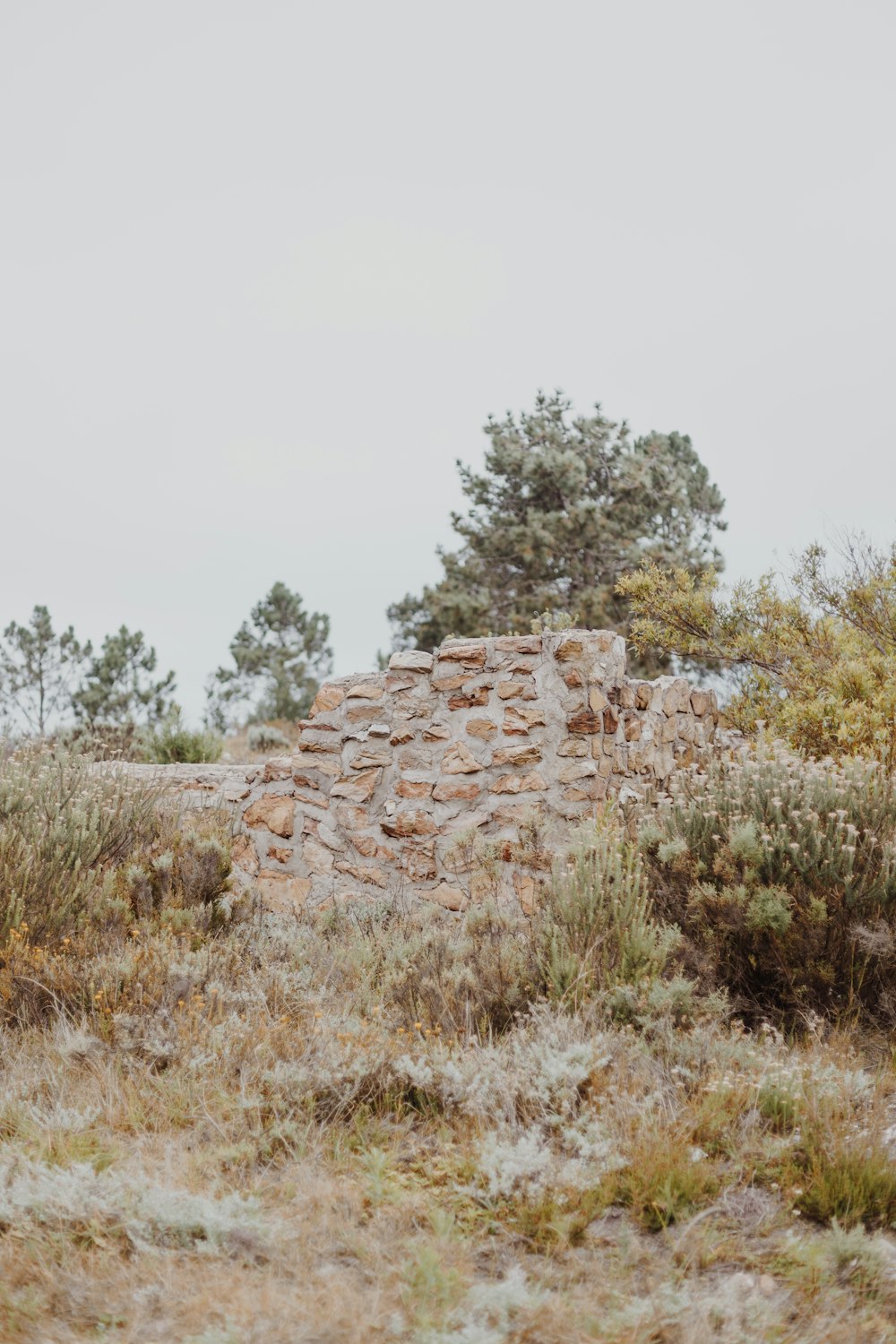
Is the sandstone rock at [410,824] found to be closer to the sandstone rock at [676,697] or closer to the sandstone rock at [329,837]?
the sandstone rock at [329,837]

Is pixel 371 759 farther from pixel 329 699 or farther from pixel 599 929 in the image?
pixel 599 929

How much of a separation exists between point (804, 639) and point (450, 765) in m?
4.06

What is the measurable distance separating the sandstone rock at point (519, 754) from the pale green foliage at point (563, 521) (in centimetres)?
1203

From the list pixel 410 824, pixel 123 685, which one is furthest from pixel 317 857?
pixel 123 685

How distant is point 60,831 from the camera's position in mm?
5949

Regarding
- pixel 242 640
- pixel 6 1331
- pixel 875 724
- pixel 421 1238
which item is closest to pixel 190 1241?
pixel 6 1331

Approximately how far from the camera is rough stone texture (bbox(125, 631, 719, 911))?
6.16 meters

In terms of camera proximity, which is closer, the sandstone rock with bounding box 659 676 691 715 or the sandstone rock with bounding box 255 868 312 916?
the sandstone rock with bounding box 255 868 312 916

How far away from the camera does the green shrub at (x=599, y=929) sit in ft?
13.3

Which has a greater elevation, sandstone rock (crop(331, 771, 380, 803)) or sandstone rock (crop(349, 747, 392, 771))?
sandstone rock (crop(349, 747, 392, 771))

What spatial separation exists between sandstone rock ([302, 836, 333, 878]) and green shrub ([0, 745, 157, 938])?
3.66 ft

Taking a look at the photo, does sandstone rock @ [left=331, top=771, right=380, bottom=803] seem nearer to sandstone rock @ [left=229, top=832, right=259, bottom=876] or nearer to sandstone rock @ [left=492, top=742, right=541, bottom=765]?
sandstone rock @ [left=229, top=832, right=259, bottom=876]

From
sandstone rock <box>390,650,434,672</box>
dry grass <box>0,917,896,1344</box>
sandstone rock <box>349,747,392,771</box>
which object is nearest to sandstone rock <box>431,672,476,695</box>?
sandstone rock <box>390,650,434,672</box>

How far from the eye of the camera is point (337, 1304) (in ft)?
7.64
